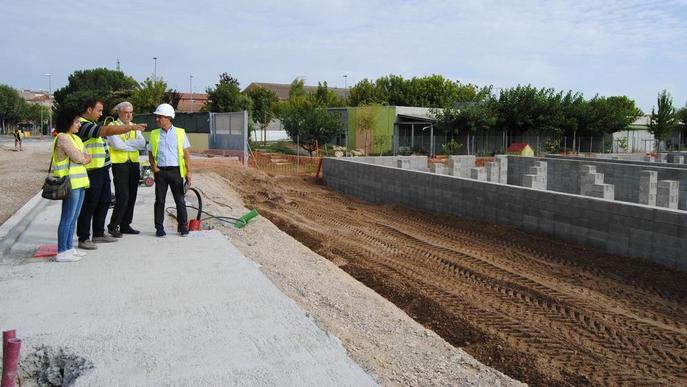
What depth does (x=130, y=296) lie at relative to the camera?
5.24 metres

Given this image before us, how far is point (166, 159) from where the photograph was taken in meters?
7.61

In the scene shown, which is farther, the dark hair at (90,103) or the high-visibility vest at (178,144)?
the high-visibility vest at (178,144)

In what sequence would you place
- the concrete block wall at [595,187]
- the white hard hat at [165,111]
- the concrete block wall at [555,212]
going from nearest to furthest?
the white hard hat at [165,111] < the concrete block wall at [555,212] < the concrete block wall at [595,187]

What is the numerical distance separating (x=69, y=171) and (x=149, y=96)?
131ft

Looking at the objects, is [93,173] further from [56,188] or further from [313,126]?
[313,126]

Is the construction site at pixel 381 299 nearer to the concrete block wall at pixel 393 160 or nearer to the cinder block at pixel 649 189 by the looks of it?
the cinder block at pixel 649 189

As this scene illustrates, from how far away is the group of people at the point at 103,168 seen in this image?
20.9ft

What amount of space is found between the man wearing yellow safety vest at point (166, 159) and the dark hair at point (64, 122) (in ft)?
4.09

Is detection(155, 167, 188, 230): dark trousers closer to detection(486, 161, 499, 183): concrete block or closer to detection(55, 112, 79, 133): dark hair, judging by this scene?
detection(55, 112, 79, 133): dark hair

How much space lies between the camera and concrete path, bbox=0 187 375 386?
3807mm

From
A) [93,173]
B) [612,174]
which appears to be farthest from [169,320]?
[612,174]

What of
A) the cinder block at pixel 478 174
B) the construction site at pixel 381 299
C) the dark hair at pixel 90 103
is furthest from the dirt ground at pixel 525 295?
the cinder block at pixel 478 174

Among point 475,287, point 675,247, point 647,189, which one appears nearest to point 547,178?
point 647,189

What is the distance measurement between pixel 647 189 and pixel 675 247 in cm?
665
